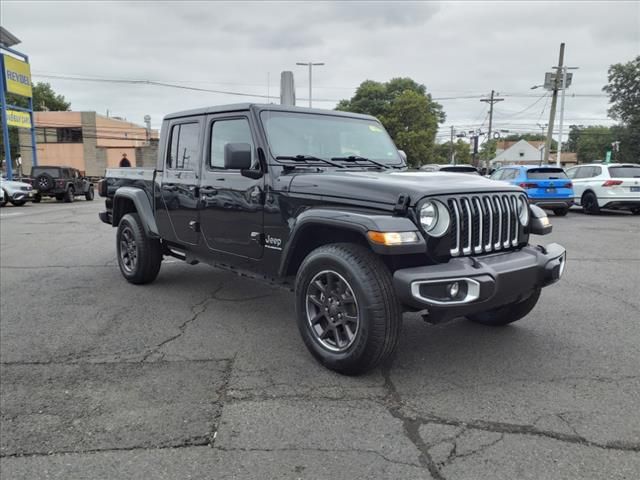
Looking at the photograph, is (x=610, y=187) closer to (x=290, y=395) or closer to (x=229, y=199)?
(x=229, y=199)

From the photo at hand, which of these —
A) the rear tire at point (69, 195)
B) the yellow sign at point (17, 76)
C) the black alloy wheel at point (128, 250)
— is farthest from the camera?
the yellow sign at point (17, 76)

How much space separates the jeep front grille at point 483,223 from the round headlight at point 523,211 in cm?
8

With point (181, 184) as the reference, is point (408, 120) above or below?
above

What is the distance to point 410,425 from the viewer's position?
2.83 m

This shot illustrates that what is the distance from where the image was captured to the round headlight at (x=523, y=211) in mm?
3814

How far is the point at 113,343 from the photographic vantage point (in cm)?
420

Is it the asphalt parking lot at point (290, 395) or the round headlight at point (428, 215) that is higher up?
the round headlight at point (428, 215)

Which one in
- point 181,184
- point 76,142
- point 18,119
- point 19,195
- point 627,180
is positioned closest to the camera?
point 181,184

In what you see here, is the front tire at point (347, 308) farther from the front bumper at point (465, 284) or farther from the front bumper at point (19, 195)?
the front bumper at point (19, 195)

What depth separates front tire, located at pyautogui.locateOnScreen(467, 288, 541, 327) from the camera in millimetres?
4156

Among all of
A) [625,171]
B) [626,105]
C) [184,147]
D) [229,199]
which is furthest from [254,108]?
[626,105]

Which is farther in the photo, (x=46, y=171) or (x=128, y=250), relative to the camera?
(x=46, y=171)

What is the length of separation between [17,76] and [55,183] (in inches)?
320

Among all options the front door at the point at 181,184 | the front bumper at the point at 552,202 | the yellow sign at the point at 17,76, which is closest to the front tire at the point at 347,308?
the front door at the point at 181,184
